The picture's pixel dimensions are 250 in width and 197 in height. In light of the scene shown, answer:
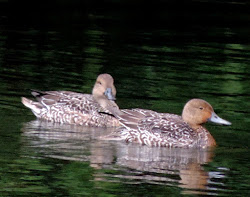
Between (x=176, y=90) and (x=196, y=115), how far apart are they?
3828 millimetres

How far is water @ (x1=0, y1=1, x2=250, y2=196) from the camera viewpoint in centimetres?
1121

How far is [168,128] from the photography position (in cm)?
1354

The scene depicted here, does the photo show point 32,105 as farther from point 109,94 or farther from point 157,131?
point 157,131

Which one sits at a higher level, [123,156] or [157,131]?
[157,131]

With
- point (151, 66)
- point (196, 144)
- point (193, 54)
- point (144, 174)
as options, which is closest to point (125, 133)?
point (196, 144)

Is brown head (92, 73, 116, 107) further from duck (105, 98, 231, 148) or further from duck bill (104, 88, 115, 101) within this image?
duck (105, 98, 231, 148)

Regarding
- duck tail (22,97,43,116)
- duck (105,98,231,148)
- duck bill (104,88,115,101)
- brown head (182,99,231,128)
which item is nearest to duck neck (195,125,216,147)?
duck (105,98,231,148)

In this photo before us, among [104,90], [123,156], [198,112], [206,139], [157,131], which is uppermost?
[104,90]

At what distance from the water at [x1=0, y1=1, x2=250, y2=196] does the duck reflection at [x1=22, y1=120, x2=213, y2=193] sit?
0.05ft

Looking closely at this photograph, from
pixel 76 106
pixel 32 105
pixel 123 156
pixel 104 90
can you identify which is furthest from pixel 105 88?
pixel 123 156

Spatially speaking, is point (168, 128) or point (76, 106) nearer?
point (168, 128)

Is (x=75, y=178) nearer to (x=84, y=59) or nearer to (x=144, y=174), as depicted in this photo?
(x=144, y=174)

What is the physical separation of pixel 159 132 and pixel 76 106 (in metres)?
2.31

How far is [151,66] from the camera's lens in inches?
806
